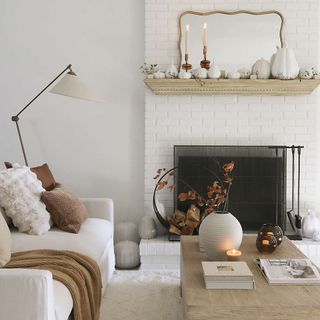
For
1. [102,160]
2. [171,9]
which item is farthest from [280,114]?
[102,160]

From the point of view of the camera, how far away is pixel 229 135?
441 centimetres

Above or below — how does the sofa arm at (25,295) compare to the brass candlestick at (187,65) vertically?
below

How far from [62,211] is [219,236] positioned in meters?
1.24

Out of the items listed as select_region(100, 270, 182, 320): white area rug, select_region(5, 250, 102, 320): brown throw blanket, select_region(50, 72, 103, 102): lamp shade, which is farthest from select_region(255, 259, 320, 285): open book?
select_region(50, 72, 103, 102): lamp shade

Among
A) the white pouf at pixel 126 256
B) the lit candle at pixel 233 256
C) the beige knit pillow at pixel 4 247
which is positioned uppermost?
the beige knit pillow at pixel 4 247

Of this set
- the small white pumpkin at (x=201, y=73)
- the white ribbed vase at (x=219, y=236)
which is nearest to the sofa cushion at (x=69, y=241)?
the white ribbed vase at (x=219, y=236)

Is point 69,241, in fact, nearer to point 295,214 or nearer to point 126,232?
point 126,232

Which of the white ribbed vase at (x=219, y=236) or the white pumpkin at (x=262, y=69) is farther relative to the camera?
the white pumpkin at (x=262, y=69)

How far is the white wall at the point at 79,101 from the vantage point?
14.8 feet

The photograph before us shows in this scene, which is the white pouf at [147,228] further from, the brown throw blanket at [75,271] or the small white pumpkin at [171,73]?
the brown throw blanket at [75,271]

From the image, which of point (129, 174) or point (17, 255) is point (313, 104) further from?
point (17, 255)

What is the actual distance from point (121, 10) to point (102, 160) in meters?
1.49

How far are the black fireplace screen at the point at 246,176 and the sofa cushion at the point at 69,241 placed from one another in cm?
127

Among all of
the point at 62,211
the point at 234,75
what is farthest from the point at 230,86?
the point at 62,211
